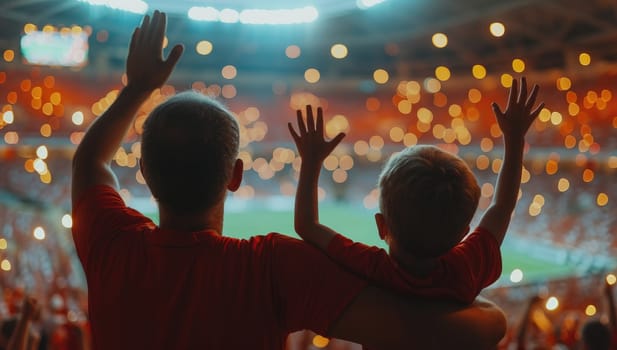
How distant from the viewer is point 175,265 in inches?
43.8

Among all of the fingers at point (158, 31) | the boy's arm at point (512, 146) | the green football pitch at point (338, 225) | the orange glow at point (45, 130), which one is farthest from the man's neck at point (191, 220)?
the orange glow at point (45, 130)

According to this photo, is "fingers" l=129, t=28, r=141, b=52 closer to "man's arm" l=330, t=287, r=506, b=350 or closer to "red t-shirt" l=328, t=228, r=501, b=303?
"red t-shirt" l=328, t=228, r=501, b=303

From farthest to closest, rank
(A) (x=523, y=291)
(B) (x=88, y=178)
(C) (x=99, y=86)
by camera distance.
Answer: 1. (C) (x=99, y=86)
2. (A) (x=523, y=291)
3. (B) (x=88, y=178)

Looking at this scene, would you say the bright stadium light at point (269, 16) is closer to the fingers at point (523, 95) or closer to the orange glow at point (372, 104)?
the orange glow at point (372, 104)

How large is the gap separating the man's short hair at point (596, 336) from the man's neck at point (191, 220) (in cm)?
245

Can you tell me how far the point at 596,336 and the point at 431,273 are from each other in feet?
7.36

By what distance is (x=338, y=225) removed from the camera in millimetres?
20516

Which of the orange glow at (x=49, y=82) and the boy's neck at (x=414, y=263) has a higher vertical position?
the orange glow at (x=49, y=82)

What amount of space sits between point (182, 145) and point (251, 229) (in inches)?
720

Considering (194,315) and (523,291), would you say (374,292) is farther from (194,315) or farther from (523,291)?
(523,291)

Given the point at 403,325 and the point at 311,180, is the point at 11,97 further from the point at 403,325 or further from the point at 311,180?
the point at 403,325

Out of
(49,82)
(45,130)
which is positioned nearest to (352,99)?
(49,82)

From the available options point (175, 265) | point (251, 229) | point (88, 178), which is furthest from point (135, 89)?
point (251, 229)

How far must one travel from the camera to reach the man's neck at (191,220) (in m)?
1.17
